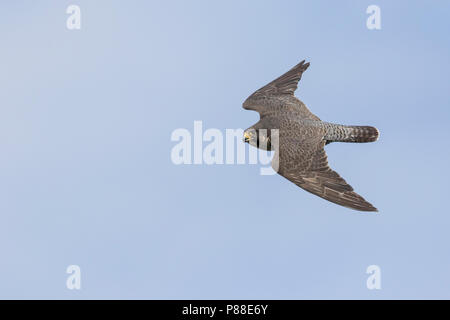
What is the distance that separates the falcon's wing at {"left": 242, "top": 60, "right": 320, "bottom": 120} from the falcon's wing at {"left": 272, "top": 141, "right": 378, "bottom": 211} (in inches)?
77.2

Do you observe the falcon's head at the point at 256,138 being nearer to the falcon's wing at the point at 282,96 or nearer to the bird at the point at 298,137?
the bird at the point at 298,137

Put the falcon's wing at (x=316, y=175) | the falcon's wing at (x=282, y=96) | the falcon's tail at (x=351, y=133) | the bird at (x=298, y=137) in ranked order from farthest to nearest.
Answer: the falcon's wing at (x=282, y=96) < the falcon's tail at (x=351, y=133) < the bird at (x=298, y=137) < the falcon's wing at (x=316, y=175)

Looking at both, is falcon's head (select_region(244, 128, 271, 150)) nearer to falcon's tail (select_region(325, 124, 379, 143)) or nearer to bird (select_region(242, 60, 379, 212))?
bird (select_region(242, 60, 379, 212))

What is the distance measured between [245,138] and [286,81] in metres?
3.06

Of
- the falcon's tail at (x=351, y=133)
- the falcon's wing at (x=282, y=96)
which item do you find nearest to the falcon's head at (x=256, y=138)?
the falcon's wing at (x=282, y=96)

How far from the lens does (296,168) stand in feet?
61.7

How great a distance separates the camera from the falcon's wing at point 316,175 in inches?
714

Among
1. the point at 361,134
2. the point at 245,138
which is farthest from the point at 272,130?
the point at 361,134

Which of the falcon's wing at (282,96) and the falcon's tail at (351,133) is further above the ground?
the falcon's wing at (282,96)

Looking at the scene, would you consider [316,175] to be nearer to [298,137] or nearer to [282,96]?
[298,137]

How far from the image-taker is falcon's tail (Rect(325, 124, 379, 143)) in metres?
20.0

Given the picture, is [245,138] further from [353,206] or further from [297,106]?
[353,206]

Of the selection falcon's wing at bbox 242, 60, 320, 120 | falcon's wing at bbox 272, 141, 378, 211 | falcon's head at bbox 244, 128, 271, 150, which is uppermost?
falcon's wing at bbox 242, 60, 320, 120

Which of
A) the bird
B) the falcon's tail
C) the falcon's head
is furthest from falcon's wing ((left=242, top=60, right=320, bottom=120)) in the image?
the falcon's head
